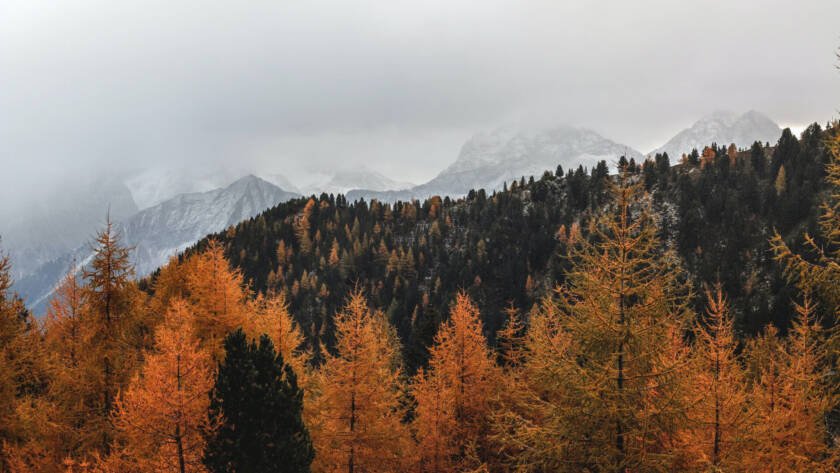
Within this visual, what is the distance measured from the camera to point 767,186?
13000 cm

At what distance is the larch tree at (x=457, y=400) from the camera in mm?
21844

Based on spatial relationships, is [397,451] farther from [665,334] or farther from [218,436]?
[665,334]

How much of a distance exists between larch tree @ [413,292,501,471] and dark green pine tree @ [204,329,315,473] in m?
7.35

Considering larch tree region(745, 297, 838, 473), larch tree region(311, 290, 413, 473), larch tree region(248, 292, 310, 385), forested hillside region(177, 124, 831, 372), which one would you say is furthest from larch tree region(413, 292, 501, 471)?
forested hillside region(177, 124, 831, 372)

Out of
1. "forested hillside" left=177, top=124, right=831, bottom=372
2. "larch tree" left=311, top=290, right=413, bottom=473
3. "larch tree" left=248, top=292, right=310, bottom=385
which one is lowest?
"larch tree" left=311, top=290, right=413, bottom=473

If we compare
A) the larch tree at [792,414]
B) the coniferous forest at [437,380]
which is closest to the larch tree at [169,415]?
the coniferous forest at [437,380]

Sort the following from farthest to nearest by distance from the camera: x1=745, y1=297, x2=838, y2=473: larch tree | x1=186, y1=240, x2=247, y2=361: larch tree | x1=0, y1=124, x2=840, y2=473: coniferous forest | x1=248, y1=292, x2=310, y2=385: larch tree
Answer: x1=248, y1=292, x2=310, y2=385: larch tree < x1=186, y1=240, x2=247, y2=361: larch tree < x1=745, y1=297, x2=838, y2=473: larch tree < x1=0, y1=124, x2=840, y2=473: coniferous forest

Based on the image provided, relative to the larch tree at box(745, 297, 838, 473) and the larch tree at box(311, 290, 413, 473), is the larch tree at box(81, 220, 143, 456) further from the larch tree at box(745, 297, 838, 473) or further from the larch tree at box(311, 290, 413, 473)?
the larch tree at box(745, 297, 838, 473)

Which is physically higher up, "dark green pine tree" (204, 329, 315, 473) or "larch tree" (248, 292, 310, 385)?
"larch tree" (248, 292, 310, 385)

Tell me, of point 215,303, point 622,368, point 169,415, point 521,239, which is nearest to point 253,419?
point 169,415

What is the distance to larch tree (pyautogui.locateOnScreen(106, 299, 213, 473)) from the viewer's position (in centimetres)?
1468

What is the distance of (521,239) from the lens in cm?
16162

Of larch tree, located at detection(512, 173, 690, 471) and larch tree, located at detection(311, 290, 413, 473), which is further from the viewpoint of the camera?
larch tree, located at detection(311, 290, 413, 473)

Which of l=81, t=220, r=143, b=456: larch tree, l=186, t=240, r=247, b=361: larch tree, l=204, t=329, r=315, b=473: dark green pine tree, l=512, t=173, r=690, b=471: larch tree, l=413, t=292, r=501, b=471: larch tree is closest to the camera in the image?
l=512, t=173, r=690, b=471: larch tree
